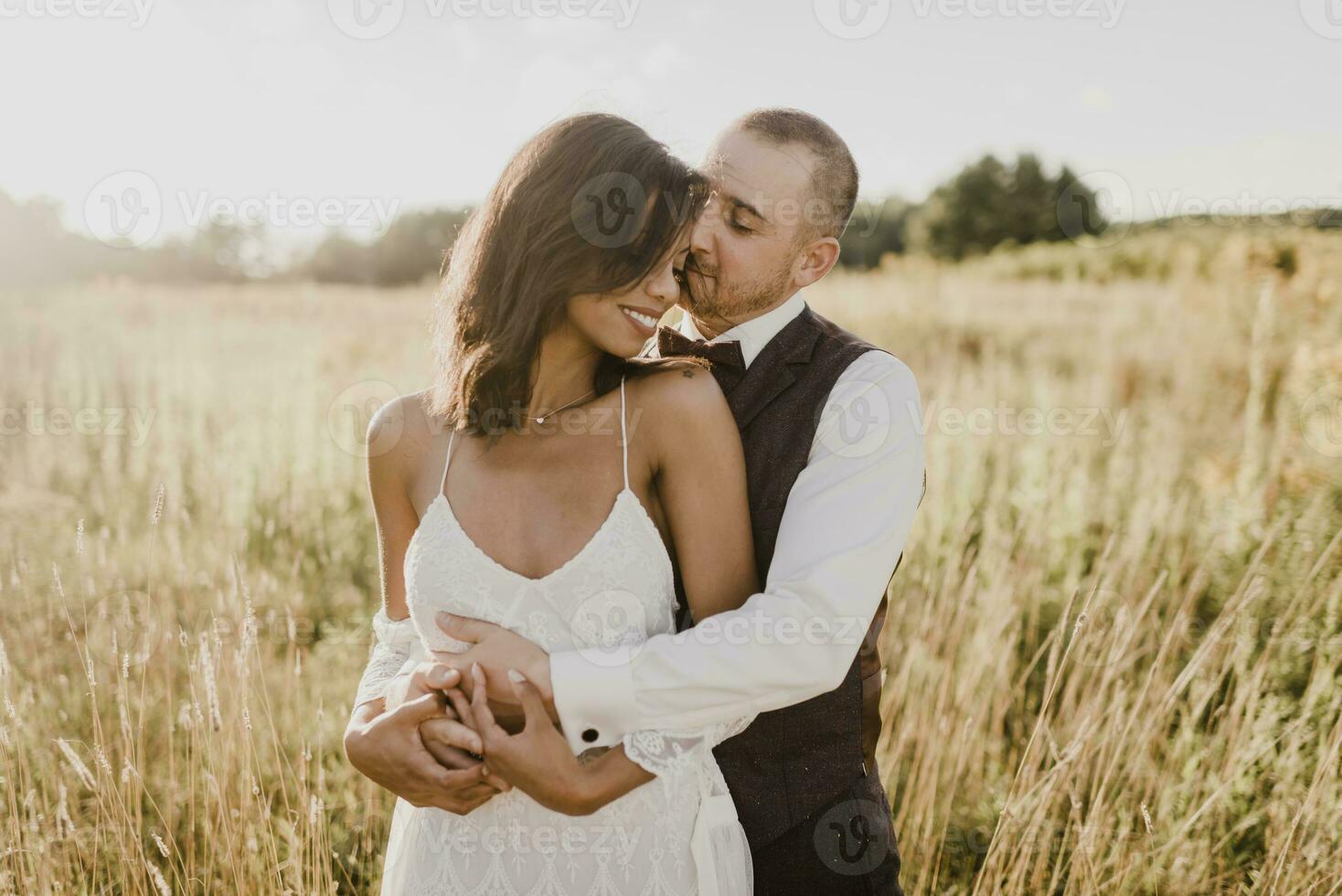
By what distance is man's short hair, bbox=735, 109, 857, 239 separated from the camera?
6.96 ft

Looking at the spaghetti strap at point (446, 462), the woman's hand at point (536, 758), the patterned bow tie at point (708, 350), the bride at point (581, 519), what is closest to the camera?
the woman's hand at point (536, 758)

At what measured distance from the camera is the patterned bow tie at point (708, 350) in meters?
2.05

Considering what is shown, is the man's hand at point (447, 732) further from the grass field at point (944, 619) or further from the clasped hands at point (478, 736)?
the grass field at point (944, 619)

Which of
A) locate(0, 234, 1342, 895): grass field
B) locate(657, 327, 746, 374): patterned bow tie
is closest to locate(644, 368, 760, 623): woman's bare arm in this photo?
locate(657, 327, 746, 374): patterned bow tie

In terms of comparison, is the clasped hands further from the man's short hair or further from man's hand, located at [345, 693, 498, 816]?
the man's short hair

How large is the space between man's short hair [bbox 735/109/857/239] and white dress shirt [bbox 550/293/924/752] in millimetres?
641

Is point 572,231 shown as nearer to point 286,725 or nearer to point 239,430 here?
point 286,725

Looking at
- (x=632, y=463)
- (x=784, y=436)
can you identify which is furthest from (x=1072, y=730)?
(x=632, y=463)

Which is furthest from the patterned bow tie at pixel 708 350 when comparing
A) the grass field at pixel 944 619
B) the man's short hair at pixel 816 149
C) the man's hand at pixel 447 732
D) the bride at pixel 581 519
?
the grass field at pixel 944 619

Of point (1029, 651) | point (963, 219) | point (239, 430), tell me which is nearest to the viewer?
point (1029, 651)

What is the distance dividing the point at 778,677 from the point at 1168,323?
8713 mm

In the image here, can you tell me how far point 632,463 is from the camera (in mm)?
1764

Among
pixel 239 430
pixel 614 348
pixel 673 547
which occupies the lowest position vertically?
pixel 239 430

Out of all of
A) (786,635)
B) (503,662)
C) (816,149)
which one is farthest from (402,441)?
(816,149)
